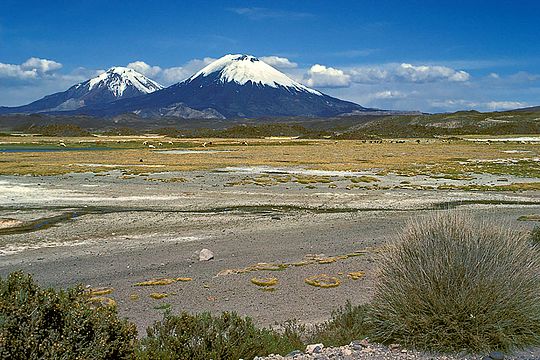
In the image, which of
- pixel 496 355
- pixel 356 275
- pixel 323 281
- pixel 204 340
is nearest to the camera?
pixel 496 355

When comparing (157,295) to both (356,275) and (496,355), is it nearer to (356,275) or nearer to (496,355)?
(356,275)

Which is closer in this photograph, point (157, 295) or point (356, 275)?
point (157, 295)

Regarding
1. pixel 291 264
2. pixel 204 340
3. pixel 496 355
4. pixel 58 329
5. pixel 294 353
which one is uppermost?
pixel 58 329

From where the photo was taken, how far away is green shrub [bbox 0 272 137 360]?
5.26 metres

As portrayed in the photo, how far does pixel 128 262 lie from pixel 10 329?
976 cm

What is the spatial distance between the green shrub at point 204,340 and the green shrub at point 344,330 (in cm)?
72

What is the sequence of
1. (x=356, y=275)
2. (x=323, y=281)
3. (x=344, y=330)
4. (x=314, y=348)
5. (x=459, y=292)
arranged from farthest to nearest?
1. (x=356, y=275)
2. (x=323, y=281)
3. (x=344, y=330)
4. (x=314, y=348)
5. (x=459, y=292)

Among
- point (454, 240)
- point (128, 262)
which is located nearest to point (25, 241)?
point (128, 262)

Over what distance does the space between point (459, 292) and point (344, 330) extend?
1.69m

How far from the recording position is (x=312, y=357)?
254 inches

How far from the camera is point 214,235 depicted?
1916 cm

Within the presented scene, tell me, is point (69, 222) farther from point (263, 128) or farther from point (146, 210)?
point (263, 128)

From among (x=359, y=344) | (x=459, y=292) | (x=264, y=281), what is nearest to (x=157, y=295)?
(x=264, y=281)

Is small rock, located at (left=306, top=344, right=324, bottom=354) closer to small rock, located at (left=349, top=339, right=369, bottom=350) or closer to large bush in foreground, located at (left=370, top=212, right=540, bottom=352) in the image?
small rock, located at (left=349, top=339, right=369, bottom=350)
